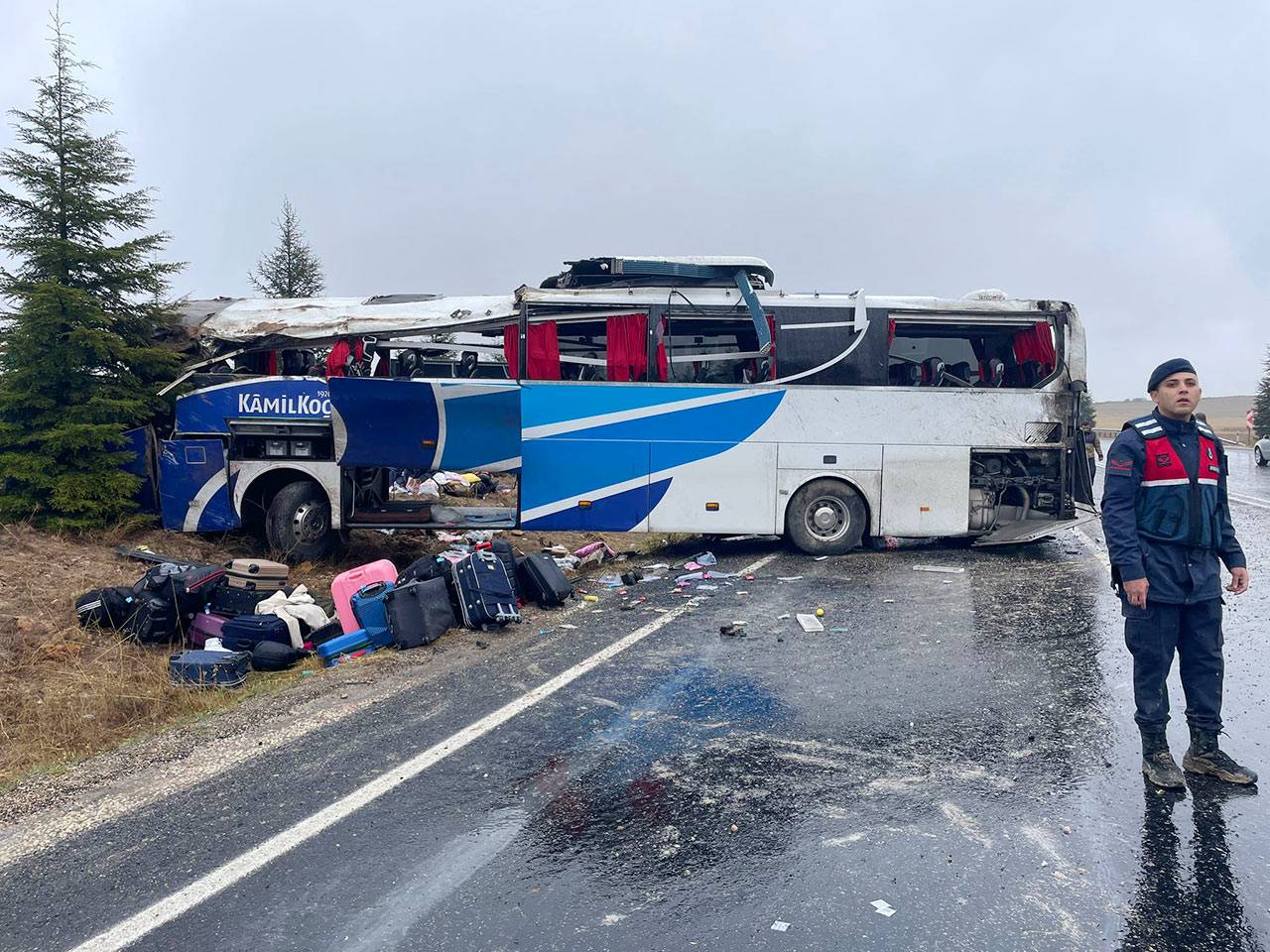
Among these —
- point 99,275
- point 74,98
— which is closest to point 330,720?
point 99,275

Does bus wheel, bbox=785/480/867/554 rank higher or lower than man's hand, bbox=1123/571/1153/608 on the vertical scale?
lower

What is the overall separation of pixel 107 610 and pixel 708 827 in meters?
6.03

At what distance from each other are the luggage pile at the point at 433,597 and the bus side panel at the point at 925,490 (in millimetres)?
4511

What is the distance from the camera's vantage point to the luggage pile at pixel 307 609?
6.90 meters

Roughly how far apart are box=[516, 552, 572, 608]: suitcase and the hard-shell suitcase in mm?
1374

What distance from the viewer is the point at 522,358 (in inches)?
408

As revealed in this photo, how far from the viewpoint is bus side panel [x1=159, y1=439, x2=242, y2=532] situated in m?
10.3

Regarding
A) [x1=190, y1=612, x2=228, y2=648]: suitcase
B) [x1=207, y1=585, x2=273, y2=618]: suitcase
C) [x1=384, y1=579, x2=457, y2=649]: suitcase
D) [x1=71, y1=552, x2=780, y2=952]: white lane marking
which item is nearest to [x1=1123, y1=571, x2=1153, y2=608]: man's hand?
[x1=71, y1=552, x2=780, y2=952]: white lane marking

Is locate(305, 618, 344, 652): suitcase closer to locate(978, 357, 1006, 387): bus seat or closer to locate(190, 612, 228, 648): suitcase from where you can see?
locate(190, 612, 228, 648): suitcase

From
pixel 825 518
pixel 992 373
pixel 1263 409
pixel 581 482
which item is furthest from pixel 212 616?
pixel 1263 409

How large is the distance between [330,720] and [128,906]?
202 centimetres

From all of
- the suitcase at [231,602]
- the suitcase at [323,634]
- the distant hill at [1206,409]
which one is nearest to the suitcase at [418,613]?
the suitcase at [323,634]

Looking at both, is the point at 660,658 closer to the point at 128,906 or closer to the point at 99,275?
the point at 128,906

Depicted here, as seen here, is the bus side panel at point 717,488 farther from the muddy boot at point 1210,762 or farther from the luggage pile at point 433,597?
the muddy boot at point 1210,762
